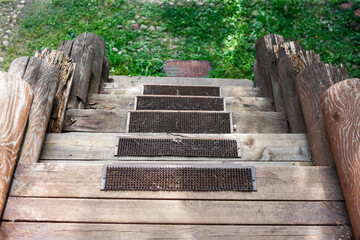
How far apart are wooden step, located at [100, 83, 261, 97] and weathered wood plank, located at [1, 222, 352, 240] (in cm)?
229

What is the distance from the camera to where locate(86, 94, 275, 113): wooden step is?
11.9 feet

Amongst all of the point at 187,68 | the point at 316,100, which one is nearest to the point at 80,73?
the point at 187,68

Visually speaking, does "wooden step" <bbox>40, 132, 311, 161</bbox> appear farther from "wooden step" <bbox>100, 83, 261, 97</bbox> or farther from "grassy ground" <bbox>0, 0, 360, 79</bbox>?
"grassy ground" <bbox>0, 0, 360, 79</bbox>

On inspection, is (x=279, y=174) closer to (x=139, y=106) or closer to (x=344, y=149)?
(x=344, y=149)

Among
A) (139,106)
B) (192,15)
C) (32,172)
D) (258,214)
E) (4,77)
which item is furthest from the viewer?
(192,15)

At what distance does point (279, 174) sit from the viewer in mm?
2217

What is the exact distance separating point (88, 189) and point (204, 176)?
85 cm

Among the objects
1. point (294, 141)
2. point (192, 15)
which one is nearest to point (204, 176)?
point (294, 141)

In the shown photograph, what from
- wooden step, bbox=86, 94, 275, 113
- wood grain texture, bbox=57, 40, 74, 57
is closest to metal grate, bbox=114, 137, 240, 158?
wooden step, bbox=86, 94, 275, 113

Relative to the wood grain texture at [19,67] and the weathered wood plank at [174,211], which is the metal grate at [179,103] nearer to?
the wood grain texture at [19,67]

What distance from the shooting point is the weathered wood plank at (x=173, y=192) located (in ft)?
6.89

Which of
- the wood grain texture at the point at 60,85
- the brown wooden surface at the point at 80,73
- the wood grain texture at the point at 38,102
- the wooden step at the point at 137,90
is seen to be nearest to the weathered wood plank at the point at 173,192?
the wood grain texture at the point at 38,102

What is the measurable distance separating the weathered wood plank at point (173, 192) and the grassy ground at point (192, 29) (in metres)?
3.17

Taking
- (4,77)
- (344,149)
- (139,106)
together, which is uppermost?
(4,77)
